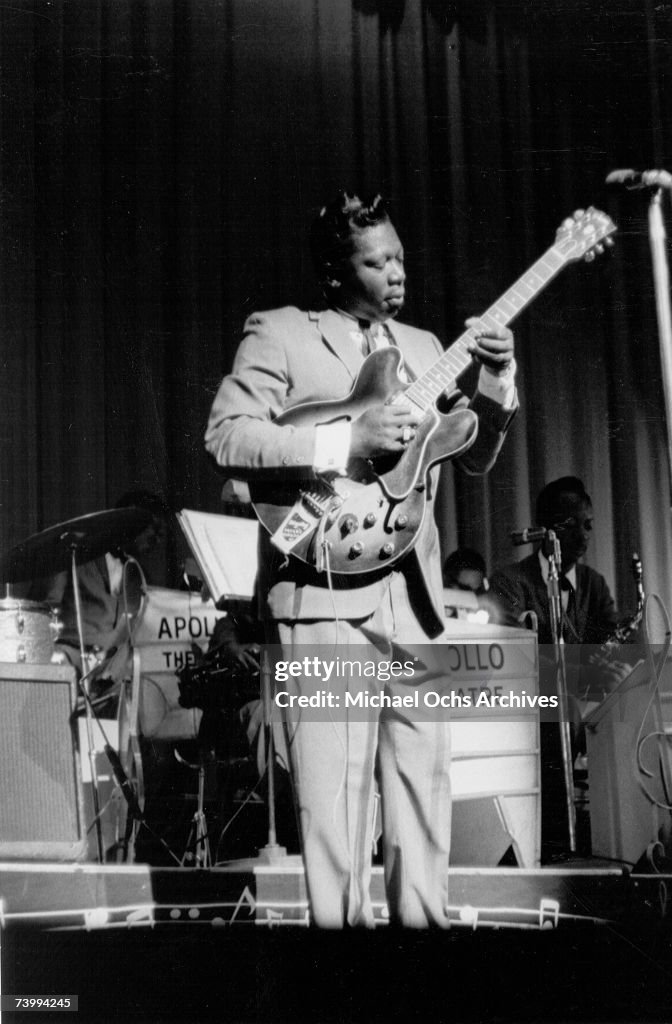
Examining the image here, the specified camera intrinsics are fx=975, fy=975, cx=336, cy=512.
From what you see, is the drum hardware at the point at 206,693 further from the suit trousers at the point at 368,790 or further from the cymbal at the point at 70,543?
the cymbal at the point at 70,543

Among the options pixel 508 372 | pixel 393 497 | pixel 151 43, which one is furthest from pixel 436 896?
pixel 151 43

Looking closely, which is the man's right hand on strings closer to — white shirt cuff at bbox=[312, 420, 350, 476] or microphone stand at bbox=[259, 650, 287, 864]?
white shirt cuff at bbox=[312, 420, 350, 476]

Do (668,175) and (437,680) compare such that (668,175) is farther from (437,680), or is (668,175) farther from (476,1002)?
(476,1002)

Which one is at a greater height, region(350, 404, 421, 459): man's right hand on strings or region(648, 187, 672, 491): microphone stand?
region(648, 187, 672, 491): microphone stand

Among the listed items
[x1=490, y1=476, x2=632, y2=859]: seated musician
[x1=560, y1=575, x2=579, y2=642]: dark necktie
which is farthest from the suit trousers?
[x1=560, y1=575, x2=579, y2=642]: dark necktie

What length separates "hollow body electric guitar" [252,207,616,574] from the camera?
2389 mm

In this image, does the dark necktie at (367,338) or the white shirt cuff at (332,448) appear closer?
the white shirt cuff at (332,448)

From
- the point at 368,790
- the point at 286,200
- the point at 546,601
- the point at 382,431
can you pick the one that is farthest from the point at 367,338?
the point at 368,790

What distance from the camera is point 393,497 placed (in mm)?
2410

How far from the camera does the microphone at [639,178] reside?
9.20 feet

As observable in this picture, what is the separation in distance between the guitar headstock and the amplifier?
1850 mm

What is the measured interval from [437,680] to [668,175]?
163 cm

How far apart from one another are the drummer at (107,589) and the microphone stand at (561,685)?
108 centimetres

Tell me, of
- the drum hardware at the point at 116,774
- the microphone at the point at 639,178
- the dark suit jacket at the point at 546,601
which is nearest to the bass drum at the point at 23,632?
the drum hardware at the point at 116,774
